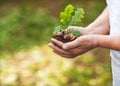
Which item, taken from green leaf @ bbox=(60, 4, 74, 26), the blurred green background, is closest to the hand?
green leaf @ bbox=(60, 4, 74, 26)

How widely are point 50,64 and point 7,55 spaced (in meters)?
0.53

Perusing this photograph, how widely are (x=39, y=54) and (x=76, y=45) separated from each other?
2721 mm

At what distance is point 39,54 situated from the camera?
183 inches

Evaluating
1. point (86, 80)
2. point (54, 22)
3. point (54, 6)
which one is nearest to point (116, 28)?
point (86, 80)

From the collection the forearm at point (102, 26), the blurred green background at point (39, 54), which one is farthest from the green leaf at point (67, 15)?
the blurred green background at point (39, 54)

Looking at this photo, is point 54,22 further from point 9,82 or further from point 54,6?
point 9,82

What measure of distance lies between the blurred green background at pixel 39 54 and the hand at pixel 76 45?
203 cm

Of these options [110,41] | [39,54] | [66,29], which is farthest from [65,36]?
[39,54]

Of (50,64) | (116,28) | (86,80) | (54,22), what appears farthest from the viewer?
(54,22)

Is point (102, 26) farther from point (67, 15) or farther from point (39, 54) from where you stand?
point (39, 54)

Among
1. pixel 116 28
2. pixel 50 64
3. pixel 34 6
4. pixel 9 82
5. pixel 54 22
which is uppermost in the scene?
pixel 34 6

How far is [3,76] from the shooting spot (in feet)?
13.9

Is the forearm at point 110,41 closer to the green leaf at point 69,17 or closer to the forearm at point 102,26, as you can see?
the green leaf at point 69,17

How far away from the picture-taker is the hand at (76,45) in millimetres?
1915
